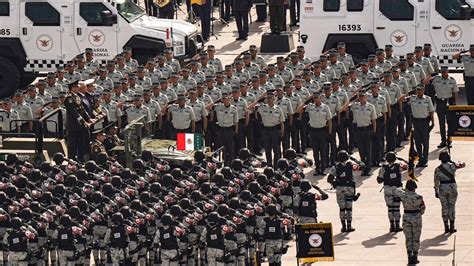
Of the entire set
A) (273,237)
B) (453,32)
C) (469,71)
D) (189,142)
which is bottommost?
(273,237)

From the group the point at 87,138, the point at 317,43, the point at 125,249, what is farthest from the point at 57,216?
the point at 317,43

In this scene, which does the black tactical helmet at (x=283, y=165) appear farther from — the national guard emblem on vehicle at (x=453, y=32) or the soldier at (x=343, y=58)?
the national guard emblem on vehicle at (x=453, y=32)

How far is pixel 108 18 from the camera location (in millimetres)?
48281

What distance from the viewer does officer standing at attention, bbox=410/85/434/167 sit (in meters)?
42.5

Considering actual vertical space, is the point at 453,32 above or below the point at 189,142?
above

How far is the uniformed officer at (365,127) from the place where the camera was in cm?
4222

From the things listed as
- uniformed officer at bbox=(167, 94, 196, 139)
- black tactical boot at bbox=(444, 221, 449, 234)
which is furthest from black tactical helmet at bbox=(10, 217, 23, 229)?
uniformed officer at bbox=(167, 94, 196, 139)

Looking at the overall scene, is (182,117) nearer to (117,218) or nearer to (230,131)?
(230,131)

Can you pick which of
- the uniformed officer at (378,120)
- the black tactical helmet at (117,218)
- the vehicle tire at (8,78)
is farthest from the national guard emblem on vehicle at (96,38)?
the black tactical helmet at (117,218)

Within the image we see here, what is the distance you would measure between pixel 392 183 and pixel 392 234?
92 centimetres

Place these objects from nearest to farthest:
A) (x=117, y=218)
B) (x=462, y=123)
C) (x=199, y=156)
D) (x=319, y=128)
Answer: (x=117, y=218), (x=199, y=156), (x=462, y=123), (x=319, y=128)

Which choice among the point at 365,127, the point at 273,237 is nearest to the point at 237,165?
the point at 273,237

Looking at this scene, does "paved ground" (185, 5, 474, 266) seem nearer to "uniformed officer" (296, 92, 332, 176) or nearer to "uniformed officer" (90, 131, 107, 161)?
"uniformed officer" (296, 92, 332, 176)

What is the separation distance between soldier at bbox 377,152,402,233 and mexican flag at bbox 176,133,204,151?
403 cm
